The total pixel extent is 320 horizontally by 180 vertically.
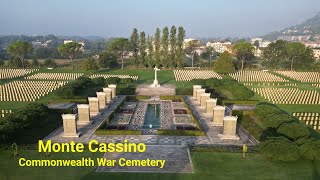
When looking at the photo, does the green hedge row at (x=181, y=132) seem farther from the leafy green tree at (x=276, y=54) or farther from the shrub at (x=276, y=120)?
the leafy green tree at (x=276, y=54)

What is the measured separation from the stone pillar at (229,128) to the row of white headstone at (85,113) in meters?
10.4

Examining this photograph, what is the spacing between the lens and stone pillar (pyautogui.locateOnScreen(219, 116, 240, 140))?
2031 centimetres

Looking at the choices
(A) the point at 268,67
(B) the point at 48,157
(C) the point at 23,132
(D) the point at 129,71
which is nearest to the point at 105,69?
(D) the point at 129,71

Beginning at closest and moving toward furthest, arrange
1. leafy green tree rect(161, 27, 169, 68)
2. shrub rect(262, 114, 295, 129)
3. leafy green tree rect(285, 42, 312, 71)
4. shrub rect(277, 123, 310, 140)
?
shrub rect(277, 123, 310, 140) → shrub rect(262, 114, 295, 129) → leafy green tree rect(285, 42, 312, 71) → leafy green tree rect(161, 27, 169, 68)

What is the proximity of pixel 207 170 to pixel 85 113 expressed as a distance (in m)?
12.2

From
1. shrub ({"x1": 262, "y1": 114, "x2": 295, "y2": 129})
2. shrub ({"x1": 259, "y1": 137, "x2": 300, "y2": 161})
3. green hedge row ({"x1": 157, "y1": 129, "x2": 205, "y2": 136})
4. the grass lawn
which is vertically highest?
shrub ({"x1": 262, "y1": 114, "x2": 295, "y2": 129})

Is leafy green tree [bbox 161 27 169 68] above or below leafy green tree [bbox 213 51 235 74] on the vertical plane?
above

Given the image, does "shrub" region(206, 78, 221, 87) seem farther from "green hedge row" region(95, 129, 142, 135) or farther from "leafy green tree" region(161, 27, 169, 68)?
"leafy green tree" region(161, 27, 169, 68)

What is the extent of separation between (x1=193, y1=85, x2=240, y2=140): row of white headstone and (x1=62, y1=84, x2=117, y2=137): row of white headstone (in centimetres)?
976

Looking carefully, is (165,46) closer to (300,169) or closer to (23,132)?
(23,132)

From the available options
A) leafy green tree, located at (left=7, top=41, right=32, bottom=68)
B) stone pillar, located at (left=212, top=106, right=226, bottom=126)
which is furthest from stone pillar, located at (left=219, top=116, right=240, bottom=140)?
leafy green tree, located at (left=7, top=41, right=32, bottom=68)

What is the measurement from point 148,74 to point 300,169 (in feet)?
140

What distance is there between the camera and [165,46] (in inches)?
2547

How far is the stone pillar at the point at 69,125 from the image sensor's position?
2014 cm
